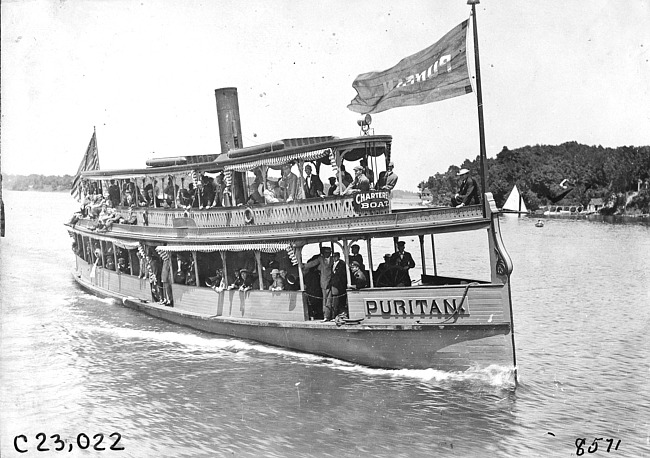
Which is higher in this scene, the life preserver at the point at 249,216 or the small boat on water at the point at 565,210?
the life preserver at the point at 249,216

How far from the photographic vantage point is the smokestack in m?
18.5

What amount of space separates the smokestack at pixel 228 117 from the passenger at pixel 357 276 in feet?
22.6

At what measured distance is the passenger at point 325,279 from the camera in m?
13.3

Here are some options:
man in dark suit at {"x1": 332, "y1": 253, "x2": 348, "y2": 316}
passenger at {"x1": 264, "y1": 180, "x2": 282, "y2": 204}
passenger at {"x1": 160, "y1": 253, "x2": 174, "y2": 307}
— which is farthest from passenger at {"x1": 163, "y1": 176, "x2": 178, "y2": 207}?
man in dark suit at {"x1": 332, "y1": 253, "x2": 348, "y2": 316}

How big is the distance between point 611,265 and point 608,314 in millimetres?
9530

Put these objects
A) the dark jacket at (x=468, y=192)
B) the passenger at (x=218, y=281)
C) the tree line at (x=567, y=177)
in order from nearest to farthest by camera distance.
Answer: the dark jacket at (x=468, y=192) → the passenger at (x=218, y=281) → the tree line at (x=567, y=177)

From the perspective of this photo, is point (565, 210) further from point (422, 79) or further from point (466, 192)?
point (422, 79)

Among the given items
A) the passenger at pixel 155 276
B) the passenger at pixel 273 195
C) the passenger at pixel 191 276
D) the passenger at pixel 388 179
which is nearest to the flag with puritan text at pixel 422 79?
the passenger at pixel 388 179

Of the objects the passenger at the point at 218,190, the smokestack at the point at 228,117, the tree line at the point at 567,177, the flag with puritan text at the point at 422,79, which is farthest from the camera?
the tree line at the point at 567,177

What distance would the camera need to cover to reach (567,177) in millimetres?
72375

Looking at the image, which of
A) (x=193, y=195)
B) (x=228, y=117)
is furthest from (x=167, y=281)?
(x=228, y=117)

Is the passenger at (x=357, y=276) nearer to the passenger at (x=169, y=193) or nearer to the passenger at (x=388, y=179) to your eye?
the passenger at (x=388, y=179)

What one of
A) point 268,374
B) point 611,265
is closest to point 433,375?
point 268,374

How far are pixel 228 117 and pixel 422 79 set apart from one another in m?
8.06
